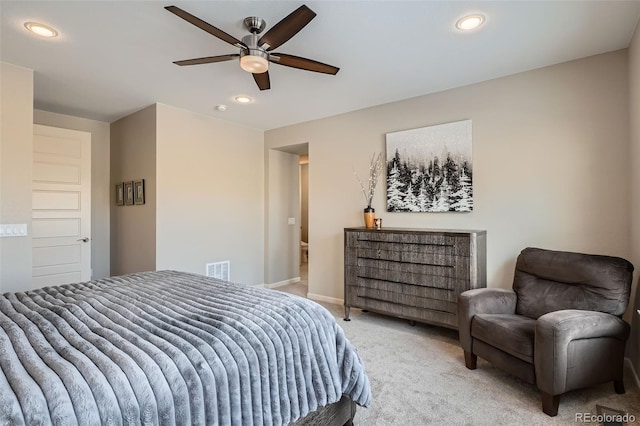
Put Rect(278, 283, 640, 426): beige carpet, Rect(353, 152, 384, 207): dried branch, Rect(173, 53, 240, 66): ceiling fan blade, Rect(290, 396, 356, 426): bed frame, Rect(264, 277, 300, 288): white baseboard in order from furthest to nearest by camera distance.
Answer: Rect(264, 277, 300, 288): white baseboard, Rect(353, 152, 384, 207): dried branch, Rect(173, 53, 240, 66): ceiling fan blade, Rect(278, 283, 640, 426): beige carpet, Rect(290, 396, 356, 426): bed frame

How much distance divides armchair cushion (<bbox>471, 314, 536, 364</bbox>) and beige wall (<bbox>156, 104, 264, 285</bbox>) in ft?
11.2

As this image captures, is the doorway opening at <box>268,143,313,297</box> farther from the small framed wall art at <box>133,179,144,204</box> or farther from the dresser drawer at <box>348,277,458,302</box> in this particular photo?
the small framed wall art at <box>133,179,144,204</box>

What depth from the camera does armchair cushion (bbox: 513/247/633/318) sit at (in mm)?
2275

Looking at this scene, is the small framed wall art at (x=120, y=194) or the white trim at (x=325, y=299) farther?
the small framed wall art at (x=120, y=194)

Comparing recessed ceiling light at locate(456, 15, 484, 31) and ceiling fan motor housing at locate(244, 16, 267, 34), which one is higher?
recessed ceiling light at locate(456, 15, 484, 31)

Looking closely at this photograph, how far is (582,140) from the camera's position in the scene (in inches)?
109

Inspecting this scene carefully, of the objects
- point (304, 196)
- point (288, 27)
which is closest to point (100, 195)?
point (288, 27)

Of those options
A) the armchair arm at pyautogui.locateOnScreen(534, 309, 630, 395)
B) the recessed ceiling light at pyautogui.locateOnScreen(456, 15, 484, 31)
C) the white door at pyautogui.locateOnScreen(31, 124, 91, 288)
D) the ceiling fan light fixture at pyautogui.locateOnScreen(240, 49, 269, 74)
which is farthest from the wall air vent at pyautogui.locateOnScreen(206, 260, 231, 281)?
the recessed ceiling light at pyautogui.locateOnScreen(456, 15, 484, 31)

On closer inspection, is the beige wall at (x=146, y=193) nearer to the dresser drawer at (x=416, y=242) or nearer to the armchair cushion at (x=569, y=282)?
the dresser drawer at (x=416, y=242)

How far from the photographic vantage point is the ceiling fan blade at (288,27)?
1826mm

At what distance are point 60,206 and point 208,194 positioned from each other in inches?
67.6

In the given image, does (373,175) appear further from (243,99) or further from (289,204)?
(289,204)

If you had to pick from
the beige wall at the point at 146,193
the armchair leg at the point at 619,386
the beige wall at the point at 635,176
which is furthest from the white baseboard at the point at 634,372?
the beige wall at the point at 146,193

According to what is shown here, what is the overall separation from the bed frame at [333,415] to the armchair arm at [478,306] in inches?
47.3
